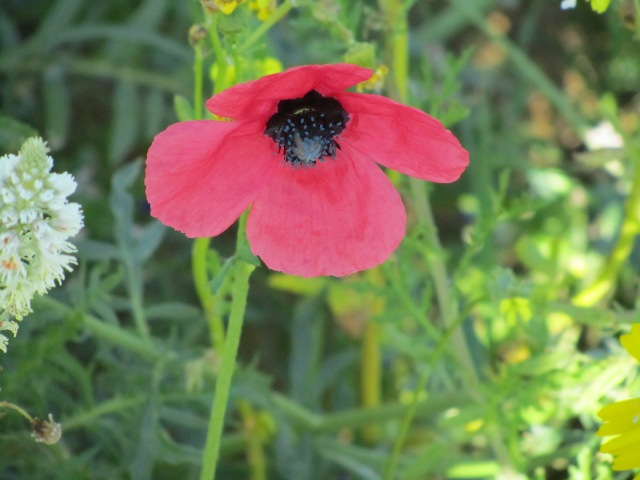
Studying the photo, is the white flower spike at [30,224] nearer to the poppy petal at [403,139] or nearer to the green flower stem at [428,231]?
the poppy petal at [403,139]

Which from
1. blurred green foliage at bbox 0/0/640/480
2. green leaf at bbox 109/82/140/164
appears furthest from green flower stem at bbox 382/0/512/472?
green leaf at bbox 109/82/140/164

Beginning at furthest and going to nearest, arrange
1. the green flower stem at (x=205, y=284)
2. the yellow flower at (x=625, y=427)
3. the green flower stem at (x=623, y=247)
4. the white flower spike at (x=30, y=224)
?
1. the green flower stem at (x=623, y=247)
2. the green flower stem at (x=205, y=284)
3. the yellow flower at (x=625, y=427)
4. the white flower spike at (x=30, y=224)

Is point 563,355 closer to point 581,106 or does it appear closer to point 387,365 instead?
point 387,365

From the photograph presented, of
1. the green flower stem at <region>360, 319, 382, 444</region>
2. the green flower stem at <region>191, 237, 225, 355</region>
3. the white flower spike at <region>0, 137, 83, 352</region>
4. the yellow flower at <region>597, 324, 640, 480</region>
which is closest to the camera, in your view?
the white flower spike at <region>0, 137, 83, 352</region>

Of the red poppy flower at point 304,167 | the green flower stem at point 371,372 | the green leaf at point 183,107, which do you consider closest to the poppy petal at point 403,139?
the red poppy flower at point 304,167

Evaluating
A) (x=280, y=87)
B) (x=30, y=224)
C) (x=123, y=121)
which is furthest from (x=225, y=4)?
(x=123, y=121)

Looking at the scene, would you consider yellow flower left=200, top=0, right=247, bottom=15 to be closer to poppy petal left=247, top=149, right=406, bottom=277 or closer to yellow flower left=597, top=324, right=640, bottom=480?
poppy petal left=247, top=149, right=406, bottom=277
